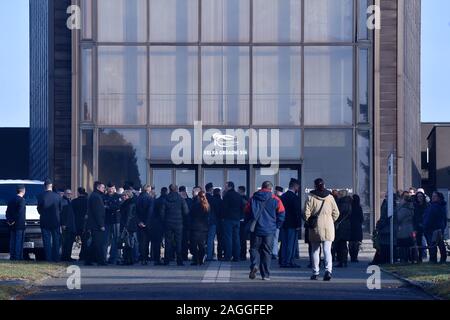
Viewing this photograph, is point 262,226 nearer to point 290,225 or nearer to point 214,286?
point 214,286

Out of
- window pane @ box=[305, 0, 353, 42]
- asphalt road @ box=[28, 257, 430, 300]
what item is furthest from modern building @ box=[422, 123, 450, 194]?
asphalt road @ box=[28, 257, 430, 300]

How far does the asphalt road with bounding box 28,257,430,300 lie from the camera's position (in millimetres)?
17328

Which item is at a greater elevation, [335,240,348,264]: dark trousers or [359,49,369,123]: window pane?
[359,49,369,123]: window pane

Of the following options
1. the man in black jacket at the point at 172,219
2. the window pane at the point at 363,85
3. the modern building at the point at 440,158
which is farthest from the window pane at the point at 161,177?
the modern building at the point at 440,158

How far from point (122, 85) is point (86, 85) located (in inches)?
39.9

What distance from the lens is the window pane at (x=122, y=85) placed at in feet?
120

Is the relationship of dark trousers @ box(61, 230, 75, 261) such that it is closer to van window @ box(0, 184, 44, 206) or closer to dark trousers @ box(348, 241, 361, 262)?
van window @ box(0, 184, 44, 206)

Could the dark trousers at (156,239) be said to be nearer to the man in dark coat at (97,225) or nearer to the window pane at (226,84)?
the man in dark coat at (97,225)

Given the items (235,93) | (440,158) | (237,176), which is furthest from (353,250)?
(440,158)

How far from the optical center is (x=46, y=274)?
72.7 feet

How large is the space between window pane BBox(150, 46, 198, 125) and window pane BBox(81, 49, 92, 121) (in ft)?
5.63

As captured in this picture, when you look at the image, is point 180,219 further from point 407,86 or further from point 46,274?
point 407,86
